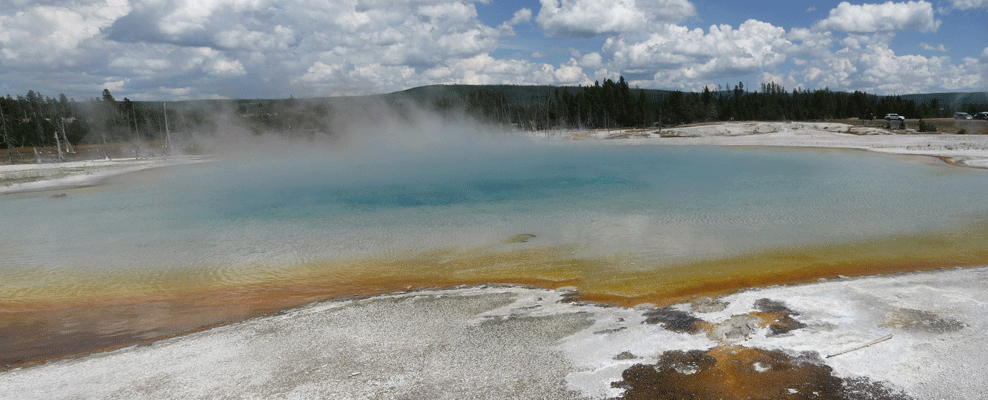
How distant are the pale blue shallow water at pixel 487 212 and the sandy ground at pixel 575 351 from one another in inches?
128

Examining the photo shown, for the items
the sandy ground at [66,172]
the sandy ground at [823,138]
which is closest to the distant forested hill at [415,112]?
the sandy ground at [823,138]

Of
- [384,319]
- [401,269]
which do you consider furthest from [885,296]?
[401,269]

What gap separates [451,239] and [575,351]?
20.2 ft

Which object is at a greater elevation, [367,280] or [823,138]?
[823,138]

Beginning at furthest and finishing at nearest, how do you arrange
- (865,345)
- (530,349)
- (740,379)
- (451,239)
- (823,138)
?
(823,138) → (451,239) → (530,349) → (865,345) → (740,379)

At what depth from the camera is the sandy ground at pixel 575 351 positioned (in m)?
4.70

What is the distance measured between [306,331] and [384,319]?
975mm

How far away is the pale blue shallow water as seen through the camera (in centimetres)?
1069

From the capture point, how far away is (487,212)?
14156 mm

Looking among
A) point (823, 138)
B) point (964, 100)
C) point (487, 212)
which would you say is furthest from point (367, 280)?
point (964, 100)

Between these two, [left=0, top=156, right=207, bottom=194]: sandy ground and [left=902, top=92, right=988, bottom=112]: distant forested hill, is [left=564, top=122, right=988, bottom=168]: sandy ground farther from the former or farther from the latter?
[left=0, top=156, right=207, bottom=194]: sandy ground

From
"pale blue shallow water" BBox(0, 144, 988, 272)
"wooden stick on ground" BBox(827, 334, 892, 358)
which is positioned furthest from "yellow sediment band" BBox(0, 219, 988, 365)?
"wooden stick on ground" BBox(827, 334, 892, 358)

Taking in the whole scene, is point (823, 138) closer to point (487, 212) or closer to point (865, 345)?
point (487, 212)

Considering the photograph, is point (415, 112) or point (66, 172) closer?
point (66, 172)
